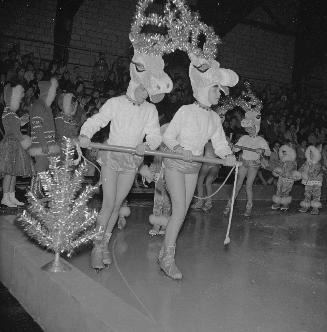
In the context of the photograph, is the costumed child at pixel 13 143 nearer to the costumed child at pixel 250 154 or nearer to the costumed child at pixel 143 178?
the costumed child at pixel 143 178

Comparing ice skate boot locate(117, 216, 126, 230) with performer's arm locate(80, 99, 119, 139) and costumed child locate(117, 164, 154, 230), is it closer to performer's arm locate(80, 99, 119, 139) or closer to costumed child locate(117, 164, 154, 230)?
costumed child locate(117, 164, 154, 230)

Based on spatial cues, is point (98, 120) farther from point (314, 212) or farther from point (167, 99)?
point (167, 99)

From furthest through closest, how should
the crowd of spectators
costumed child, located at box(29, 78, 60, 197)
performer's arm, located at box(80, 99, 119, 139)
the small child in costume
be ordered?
the crowd of spectators, the small child in costume, costumed child, located at box(29, 78, 60, 197), performer's arm, located at box(80, 99, 119, 139)

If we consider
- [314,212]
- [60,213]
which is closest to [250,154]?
[314,212]

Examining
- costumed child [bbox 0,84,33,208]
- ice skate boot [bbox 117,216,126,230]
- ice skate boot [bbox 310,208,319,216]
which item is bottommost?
ice skate boot [bbox 310,208,319,216]

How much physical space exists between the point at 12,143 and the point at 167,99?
20.0 feet

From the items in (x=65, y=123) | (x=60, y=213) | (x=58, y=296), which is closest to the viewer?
(x=58, y=296)

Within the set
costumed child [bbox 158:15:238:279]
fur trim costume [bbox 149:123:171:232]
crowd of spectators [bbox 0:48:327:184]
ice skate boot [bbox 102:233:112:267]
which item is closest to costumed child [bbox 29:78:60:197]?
fur trim costume [bbox 149:123:171:232]

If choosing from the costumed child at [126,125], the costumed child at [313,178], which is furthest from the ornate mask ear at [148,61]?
the costumed child at [313,178]

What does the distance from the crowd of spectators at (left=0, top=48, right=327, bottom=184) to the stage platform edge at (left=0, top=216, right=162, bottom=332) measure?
167 inches

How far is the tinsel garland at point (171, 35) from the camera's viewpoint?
419 centimetres

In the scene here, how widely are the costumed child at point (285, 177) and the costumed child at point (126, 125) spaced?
541 cm

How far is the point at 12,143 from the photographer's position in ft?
19.5

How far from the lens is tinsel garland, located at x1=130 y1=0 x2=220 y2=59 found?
4188 mm
